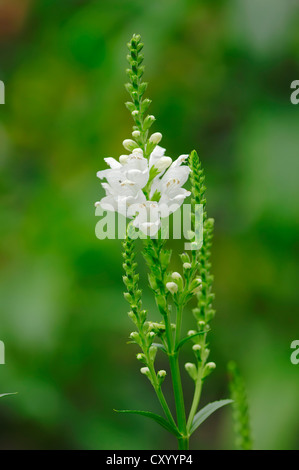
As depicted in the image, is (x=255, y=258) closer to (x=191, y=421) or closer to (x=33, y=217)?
(x=33, y=217)

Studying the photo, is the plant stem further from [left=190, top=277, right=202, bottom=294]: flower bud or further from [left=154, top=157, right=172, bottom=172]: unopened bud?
[left=154, top=157, right=172, bottom=172]: unopened bud

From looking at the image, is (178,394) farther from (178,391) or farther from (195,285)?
(195,285)

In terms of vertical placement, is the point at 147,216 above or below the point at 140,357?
above

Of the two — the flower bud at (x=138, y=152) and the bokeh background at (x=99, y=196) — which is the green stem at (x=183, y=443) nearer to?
the flower bud at (x=138, y=152)

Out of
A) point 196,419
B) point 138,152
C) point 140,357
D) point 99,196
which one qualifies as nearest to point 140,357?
point 140,357

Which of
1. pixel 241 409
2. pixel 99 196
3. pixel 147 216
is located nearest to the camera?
pixel 147 216

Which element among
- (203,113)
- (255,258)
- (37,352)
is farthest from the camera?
(203,113)

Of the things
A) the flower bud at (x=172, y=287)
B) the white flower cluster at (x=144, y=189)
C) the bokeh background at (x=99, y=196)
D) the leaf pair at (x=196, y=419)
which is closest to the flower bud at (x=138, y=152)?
the white flower cluster at (x=144, y=189)
